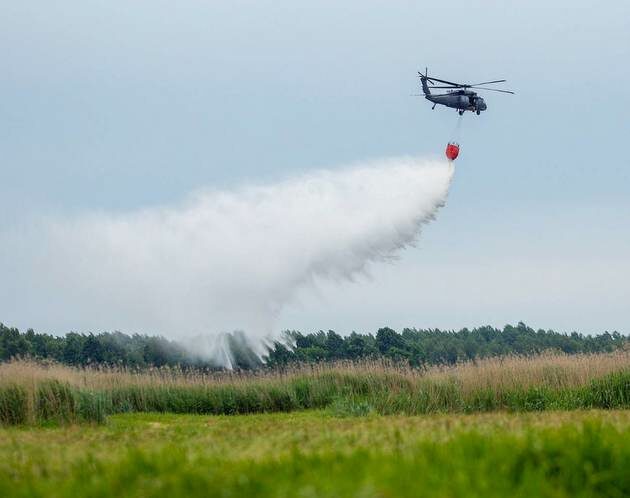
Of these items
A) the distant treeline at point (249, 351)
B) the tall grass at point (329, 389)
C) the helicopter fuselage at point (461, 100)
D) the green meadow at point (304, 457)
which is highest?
the helicopter fuselage at point (461, 100)

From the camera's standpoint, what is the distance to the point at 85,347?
209 ft

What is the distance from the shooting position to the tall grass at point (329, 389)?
2484 centimetres

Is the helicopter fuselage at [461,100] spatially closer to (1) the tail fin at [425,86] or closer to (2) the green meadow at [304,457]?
(1) the tail fin at [425,86]

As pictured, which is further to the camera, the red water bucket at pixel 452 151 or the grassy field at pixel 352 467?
the red water bucket at pixel 452 151

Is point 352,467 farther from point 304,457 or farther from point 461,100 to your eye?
point 461,100

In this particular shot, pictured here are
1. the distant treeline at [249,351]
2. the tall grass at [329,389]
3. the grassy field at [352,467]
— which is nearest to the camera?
the grassy field at [352,467]

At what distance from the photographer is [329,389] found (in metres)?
32.2

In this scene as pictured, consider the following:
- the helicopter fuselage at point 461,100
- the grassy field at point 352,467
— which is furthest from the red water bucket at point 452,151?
the grassy field at point 352,467

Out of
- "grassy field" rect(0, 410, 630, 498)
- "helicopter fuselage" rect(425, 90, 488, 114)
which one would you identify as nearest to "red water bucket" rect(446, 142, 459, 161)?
"helicopter fuselage" rect(425, 90, 488, 114)

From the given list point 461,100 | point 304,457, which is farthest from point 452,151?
point 304,457

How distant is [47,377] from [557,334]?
81299mm

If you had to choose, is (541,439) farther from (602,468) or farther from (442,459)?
(442,459)

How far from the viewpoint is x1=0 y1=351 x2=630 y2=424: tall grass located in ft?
81.5

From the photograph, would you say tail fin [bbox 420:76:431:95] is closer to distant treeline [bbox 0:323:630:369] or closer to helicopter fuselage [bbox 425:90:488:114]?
helicopter fuselage [bbox 425:90:488:114]
